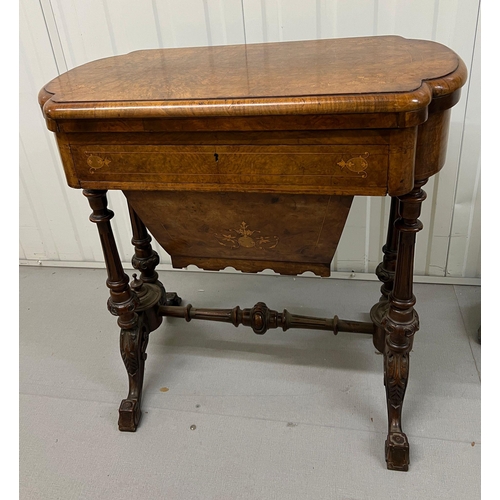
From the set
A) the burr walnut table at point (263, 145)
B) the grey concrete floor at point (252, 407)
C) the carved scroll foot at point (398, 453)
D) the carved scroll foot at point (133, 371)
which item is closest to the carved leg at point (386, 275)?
the burr walnut table at point (263, 145)

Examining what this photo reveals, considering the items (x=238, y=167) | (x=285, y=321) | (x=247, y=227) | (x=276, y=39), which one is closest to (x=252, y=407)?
(x=285, y=321)

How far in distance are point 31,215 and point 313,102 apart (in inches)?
98.4

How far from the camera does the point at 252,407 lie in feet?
7.07

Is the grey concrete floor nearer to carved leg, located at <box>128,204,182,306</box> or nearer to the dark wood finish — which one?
the dark wood finish

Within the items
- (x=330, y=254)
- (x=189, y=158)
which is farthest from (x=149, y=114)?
(x=330, y=254)

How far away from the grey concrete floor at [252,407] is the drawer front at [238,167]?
3.51ft

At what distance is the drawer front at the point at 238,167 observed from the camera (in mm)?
1434

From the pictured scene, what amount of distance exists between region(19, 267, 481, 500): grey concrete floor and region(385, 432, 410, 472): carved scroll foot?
0.13 ft

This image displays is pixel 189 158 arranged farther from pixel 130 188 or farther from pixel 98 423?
pixel 98 423

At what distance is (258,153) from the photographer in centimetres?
148

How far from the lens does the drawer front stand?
1.43m

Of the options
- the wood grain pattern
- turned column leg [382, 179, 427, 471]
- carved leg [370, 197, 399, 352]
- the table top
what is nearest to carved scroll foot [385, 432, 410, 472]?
turned column leg [382, 179, 427, 471]

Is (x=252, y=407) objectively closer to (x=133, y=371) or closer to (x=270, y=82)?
(x=133, y=371)

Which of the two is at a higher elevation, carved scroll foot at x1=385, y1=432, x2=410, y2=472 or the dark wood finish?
the dark wood finish
